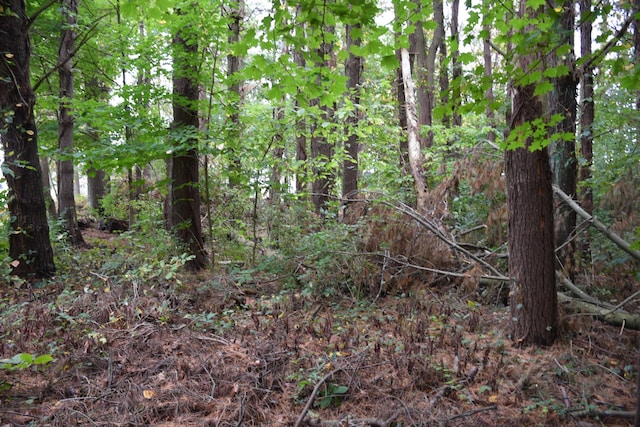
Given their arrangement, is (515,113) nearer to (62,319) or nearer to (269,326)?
(269,326)

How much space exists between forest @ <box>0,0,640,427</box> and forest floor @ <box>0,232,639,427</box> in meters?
0.02

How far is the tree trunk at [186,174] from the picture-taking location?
25.0ft

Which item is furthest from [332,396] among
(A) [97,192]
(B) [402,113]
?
(A) [97,192]

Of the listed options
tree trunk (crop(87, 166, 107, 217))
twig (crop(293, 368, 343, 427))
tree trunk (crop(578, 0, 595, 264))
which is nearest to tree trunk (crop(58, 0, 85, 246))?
tree trunk (crop(87, 166, 107, 217))

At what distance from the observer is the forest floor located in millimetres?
3230

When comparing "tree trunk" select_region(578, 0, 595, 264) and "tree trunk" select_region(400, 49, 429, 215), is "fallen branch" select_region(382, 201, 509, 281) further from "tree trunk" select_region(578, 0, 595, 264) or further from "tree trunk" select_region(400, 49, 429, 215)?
"tree trunk" select_region(400, 49, 429, 215)

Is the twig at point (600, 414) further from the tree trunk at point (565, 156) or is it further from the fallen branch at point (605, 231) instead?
the tree trunk at point (565, 156)

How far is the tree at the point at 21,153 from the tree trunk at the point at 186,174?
7.05 feet

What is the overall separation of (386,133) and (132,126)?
21.5ft

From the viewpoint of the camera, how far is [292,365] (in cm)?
393

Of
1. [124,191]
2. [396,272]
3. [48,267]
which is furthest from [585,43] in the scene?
[124,191]

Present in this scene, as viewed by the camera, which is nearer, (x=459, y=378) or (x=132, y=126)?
(x=459, y=378)

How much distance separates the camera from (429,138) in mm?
14961

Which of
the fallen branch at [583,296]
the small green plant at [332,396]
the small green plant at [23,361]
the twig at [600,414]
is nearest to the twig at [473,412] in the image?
the twig at [600,414]
